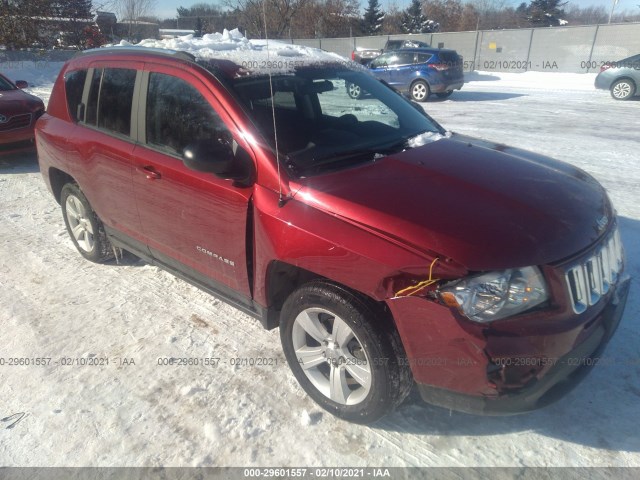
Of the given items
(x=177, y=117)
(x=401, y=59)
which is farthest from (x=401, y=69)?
(x=177, y=117)

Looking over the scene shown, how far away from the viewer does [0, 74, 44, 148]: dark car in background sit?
761cm

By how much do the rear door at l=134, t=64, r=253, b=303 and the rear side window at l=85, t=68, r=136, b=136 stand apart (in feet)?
0.71

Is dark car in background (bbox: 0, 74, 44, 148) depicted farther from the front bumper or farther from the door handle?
the front bumper

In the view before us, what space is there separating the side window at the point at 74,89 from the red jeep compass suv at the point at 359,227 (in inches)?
13.2

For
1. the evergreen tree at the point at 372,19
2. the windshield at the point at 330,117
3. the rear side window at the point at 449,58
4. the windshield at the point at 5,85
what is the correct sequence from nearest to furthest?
the windshield at the point at 330,117 < the windshield at the point at 5,85 < the rear side window at the point at 449,58 < the evergreen tree at the point at 372,19

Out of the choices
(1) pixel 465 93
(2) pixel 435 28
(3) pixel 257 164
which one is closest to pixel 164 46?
(3) pixel 257 164

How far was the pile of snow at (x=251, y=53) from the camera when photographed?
3.14 metres

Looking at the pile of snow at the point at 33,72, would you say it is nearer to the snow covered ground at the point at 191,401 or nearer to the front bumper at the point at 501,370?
the snow covered ground at the point at 191,401

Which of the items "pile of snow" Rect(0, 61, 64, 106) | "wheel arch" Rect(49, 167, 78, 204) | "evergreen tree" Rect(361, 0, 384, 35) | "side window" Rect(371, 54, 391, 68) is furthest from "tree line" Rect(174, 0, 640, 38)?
"wheel arch" Rect(49, 167, 78, 204)

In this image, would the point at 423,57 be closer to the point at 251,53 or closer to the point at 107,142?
the point at 251,53

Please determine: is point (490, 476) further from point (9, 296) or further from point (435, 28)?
point (435, 28)

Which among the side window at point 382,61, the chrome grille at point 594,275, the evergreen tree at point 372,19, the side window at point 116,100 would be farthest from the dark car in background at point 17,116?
the evergreen tree at point 372,19

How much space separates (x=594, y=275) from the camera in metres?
2.28

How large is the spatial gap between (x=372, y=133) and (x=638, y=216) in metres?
3.40
